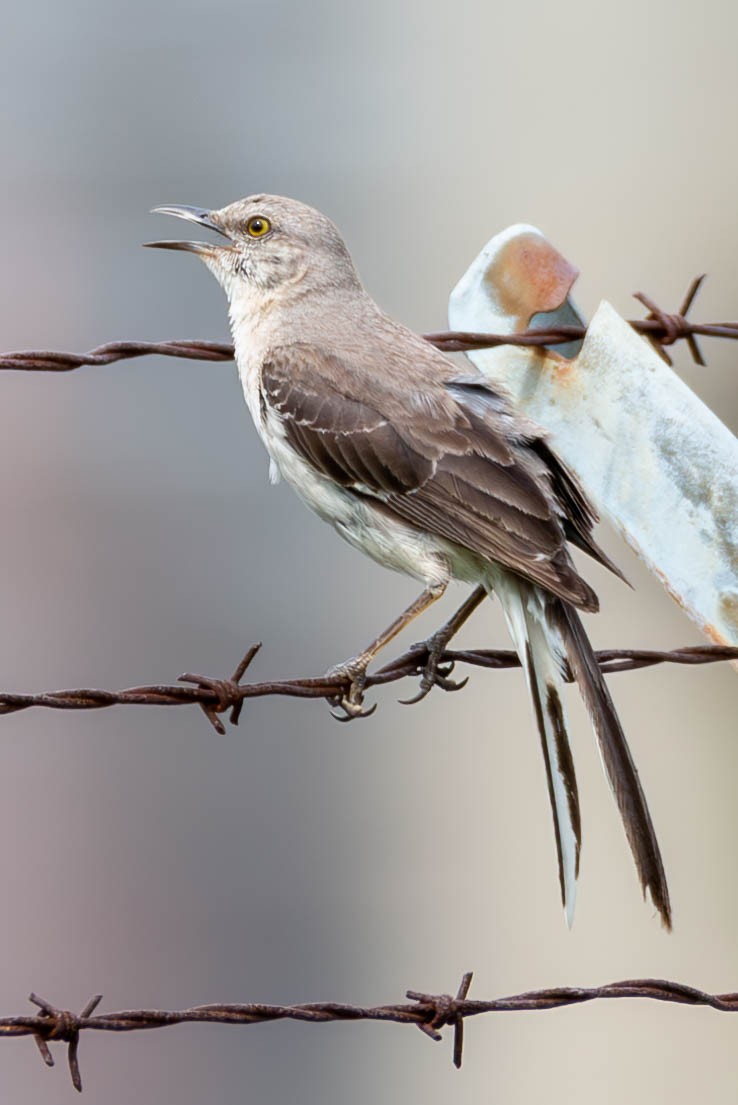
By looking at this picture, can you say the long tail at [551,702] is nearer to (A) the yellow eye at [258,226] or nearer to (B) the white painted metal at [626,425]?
(B) the white painted metal at [626,425]

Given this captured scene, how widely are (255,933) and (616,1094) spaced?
2.74 meters

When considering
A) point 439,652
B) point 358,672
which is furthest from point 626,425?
point 358,672

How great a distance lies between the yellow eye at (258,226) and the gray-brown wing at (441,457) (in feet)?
2.66

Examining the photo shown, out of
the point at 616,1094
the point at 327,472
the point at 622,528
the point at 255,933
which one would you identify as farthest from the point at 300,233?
the point at 616,1094

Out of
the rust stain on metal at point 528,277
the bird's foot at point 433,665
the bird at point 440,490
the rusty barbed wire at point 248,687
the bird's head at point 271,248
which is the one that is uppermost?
the rust stain on metal at point 528,277

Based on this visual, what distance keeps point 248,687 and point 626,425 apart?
4.77ft

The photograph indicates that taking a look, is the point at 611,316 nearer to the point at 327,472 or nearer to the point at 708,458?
the point at 708,458

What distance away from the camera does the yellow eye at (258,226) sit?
4977 mm

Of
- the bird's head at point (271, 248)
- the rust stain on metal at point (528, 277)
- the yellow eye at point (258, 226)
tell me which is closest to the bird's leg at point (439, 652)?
the rust stain on metal at point (528, 277)

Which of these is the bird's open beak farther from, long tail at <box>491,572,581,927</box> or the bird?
long tail at <box>491,572,581,927</box>

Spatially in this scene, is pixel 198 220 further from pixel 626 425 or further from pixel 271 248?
pixel 626 425

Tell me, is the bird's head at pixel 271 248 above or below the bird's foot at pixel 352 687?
above

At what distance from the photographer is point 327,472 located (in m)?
4.23

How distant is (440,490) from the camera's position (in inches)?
160
